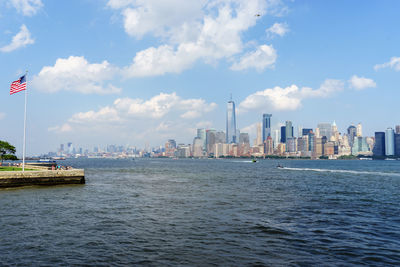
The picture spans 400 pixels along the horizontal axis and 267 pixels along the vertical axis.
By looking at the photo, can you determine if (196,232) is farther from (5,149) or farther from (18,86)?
(5,149)

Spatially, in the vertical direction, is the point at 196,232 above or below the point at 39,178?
below

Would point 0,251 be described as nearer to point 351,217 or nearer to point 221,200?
point 221,200

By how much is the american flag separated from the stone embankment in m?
12.9

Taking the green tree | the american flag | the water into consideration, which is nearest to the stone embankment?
the water

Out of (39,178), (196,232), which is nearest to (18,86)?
(39,178)

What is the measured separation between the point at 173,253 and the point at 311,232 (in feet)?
35.6

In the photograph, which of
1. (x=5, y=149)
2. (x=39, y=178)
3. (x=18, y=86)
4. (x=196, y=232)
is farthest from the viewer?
(x=5, y=149)

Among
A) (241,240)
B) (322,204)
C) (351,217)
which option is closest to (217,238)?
(241,240)

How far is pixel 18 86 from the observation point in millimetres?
42375

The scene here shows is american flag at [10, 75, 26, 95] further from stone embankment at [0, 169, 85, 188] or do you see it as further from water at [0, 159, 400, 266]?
water at [0, 159, 400, 266]

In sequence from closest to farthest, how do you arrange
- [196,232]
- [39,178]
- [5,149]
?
1. [196,232]
2. [39,178]
3. [5,149]

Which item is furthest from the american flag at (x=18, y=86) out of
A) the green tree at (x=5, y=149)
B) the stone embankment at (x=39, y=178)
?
the green tree at (x=5, y=149)

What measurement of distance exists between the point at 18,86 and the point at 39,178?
15429mm

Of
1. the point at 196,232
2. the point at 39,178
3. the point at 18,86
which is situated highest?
the point at 18,86
